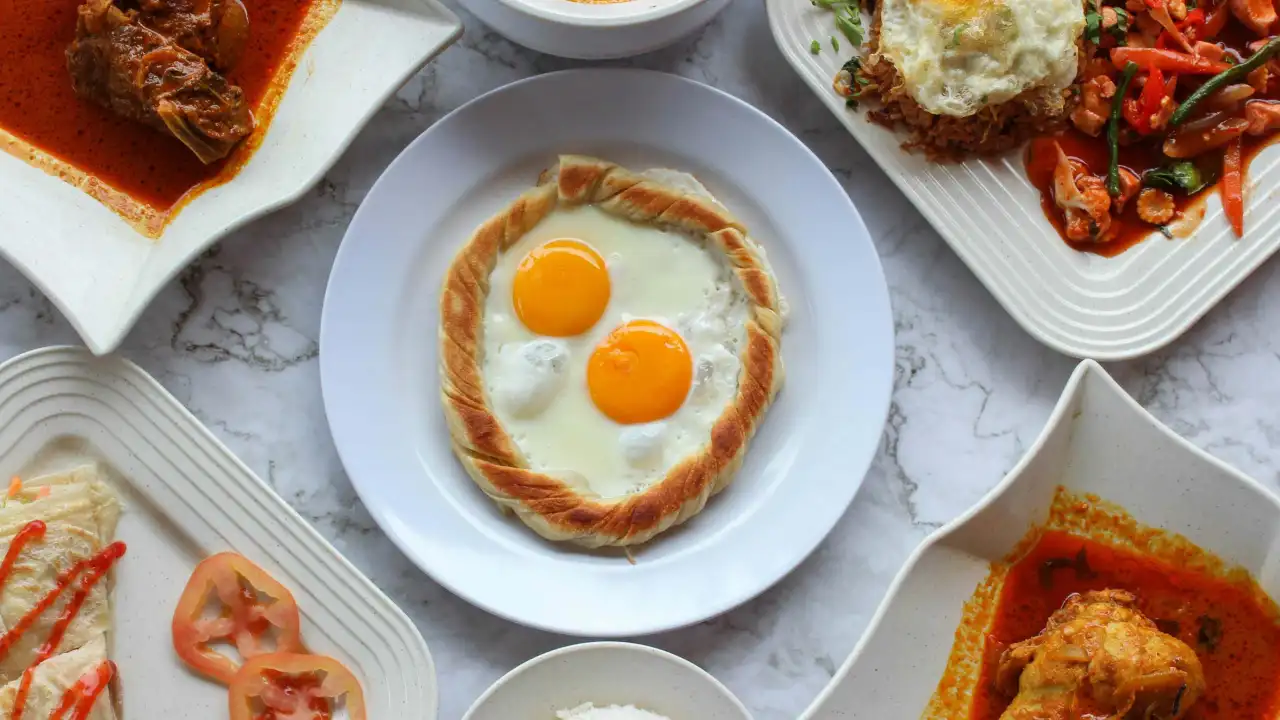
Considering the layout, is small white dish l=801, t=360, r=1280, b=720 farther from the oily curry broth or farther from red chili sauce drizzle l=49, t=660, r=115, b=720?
the oily curry broth

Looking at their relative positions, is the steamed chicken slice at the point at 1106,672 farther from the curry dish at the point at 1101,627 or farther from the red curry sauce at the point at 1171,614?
the red curry sauce at the point at 1171,614

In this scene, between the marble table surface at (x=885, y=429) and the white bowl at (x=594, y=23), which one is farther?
the marble table surface at (x=885, y=429)

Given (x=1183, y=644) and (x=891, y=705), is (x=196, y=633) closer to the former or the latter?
(x=891, y=705)

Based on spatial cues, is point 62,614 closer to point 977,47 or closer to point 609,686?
point 609,686

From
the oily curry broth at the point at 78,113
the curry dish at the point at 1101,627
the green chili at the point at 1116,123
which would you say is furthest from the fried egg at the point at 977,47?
the oily curry broth at the point at 78,113

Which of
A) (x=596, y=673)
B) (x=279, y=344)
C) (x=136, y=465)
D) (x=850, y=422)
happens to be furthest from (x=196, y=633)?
(x=850, y=422)

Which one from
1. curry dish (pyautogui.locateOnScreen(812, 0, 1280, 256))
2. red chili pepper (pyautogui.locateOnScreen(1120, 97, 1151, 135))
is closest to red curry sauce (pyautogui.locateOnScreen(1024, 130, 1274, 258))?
curry dish (pyautogui.locateOnScreen(812, 0, 1280, 256))

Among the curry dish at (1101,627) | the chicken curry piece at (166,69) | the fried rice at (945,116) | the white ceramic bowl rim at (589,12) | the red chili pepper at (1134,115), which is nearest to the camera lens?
the white ceramic bowl rim at (589,12)
